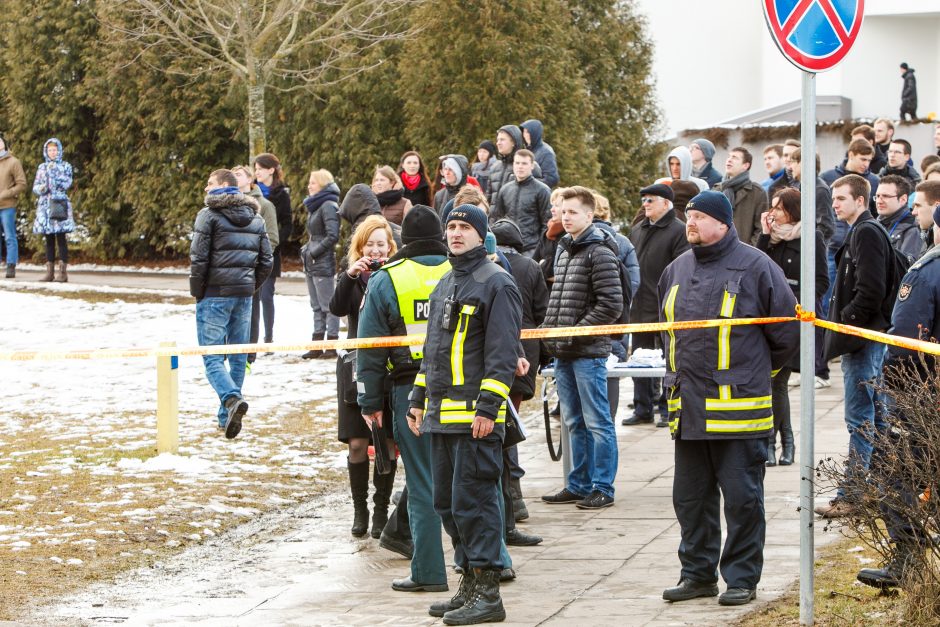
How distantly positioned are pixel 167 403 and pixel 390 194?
371 centimetres

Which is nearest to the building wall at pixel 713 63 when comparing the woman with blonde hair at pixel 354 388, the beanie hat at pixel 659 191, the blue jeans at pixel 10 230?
the blue jeans at pixel 10 230

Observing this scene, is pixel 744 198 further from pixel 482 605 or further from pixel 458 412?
pixel 482 605

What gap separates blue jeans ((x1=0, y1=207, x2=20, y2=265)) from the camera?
2131 cm

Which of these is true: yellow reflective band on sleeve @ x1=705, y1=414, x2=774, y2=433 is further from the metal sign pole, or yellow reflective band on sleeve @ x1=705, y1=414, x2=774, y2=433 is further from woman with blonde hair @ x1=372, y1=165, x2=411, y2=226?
woman with blonde hair @ x1=372, y1=165, x2=411, y2=226

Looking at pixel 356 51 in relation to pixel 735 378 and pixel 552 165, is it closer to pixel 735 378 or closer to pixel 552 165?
pixel 552 165

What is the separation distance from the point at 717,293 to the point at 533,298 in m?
2.44

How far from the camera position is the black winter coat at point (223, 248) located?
11570mm

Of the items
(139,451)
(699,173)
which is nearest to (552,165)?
(699,173)

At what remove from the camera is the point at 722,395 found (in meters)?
6.72

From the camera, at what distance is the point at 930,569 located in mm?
5773

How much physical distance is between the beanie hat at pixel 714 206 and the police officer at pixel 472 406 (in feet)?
3.17

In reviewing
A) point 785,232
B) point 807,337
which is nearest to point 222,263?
point 785,232

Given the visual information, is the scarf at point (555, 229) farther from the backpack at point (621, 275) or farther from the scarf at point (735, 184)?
the scarf at point (735, 184)

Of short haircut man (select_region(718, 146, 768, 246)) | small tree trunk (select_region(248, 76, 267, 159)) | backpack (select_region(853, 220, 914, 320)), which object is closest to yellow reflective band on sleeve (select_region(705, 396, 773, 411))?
backpack (select_region(853, 220, 914, 320))
